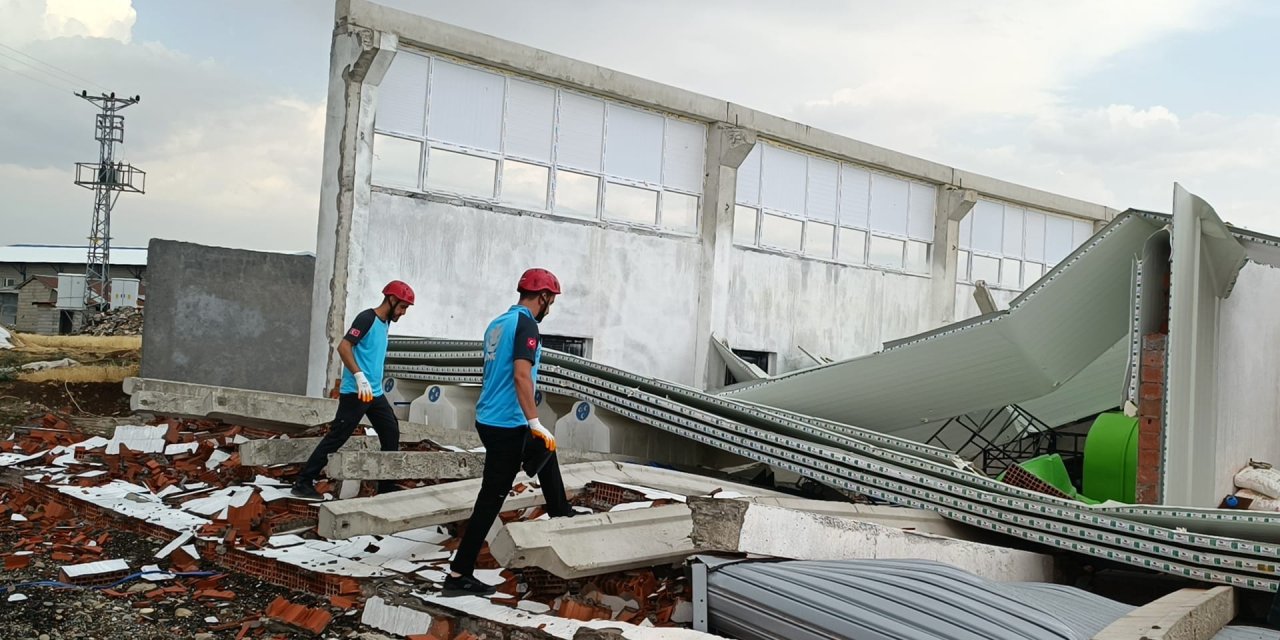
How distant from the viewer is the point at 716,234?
1560 centimetres

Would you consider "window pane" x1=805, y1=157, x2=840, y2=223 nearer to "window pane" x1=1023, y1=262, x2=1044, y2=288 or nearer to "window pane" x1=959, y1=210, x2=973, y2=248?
"window pane" x1=959, y1=210, x2=973, y2=248

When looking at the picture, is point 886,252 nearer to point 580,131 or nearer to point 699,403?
point 580,131

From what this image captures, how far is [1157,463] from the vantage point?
23.1ft

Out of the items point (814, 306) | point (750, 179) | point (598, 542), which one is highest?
point (750, 179)

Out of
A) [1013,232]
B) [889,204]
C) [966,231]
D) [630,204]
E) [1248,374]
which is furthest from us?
[1013,232]

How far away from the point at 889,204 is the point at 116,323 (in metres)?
22.8

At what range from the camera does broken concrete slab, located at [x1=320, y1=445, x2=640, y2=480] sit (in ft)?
19.4

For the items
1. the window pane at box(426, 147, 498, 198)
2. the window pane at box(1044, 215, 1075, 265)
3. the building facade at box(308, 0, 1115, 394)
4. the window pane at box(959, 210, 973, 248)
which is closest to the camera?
the building facade at box(308, 0, 1115, 394)

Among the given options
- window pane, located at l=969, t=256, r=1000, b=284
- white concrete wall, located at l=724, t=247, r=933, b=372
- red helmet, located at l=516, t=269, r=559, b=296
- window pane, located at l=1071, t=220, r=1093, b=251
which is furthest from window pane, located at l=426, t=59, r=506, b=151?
window pane, located at l=1071, t=220, r=1093, b=251

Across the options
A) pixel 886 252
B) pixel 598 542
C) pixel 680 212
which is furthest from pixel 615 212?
pixel 598 542

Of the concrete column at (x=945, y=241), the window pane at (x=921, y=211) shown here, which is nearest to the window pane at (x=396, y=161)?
the window pane at (x=921, y=211)

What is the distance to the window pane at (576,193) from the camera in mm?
14039

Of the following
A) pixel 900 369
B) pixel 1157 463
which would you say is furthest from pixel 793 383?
pixel 1157 463

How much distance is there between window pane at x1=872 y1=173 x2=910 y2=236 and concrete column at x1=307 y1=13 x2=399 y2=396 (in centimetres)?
1005
